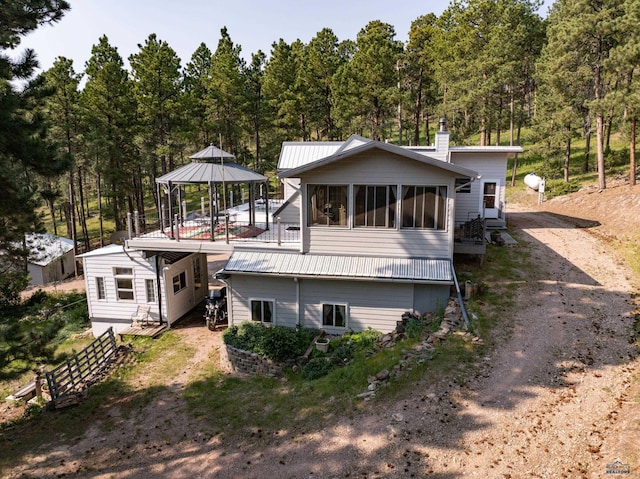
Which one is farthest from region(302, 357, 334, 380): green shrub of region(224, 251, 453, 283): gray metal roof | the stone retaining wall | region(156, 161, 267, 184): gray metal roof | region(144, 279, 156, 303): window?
region(144, 279, 156, 303): window

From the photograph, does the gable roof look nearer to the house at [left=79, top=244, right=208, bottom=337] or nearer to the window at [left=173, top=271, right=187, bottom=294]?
the house at [left=79, top=244, right=208, bottom=337]

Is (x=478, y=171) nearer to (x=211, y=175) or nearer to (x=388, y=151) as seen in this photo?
(x=388, y=151)

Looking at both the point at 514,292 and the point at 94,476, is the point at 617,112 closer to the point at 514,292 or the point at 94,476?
the point at 514,292

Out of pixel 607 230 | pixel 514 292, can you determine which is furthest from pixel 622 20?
pixel 514 292

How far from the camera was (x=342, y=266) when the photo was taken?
13.1m

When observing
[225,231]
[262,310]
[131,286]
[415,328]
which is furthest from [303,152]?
[415,328]

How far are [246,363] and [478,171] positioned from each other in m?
14.6

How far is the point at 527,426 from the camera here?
25.8 feet

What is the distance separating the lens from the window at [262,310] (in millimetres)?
14047

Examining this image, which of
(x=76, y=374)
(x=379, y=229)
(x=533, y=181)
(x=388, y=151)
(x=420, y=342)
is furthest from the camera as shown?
(x=533, y=181)

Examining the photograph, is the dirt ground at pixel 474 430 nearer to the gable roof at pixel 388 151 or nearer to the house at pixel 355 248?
the house at pixel 355 248

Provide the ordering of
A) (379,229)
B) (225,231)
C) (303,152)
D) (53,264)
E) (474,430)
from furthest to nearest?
(53,264)
(303,152)
(225,231)
(379,229)
(474,430)

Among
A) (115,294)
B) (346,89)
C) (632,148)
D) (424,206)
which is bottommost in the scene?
(115,294)

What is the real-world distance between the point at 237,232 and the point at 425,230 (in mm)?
6927
